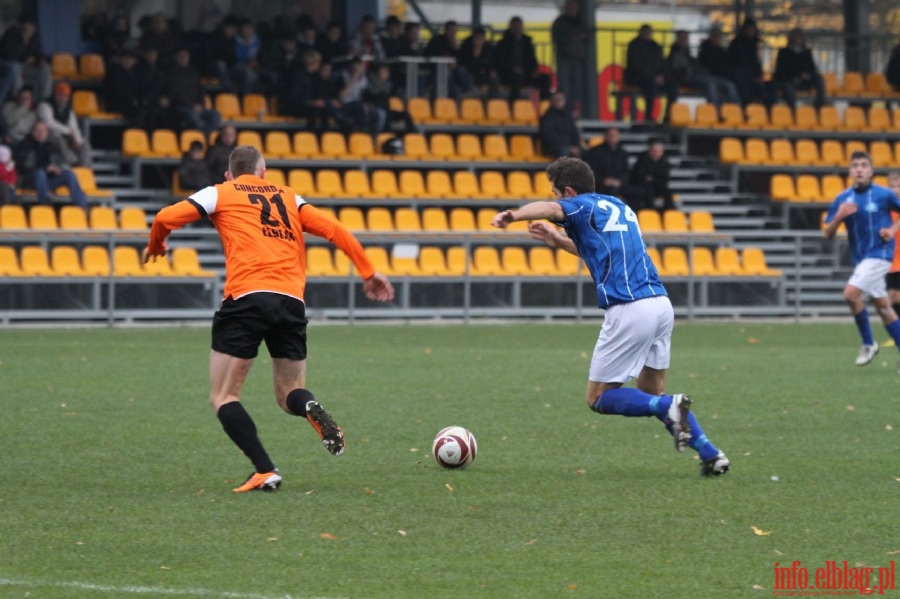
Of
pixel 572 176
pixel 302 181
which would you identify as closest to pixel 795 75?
pixel 302 181

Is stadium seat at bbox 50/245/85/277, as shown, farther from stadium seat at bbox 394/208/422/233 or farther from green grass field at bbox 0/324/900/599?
stadium seat at bbox 394/208/422/233

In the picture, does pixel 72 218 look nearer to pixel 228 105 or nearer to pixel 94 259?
pixel 94 259

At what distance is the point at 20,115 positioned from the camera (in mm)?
22922

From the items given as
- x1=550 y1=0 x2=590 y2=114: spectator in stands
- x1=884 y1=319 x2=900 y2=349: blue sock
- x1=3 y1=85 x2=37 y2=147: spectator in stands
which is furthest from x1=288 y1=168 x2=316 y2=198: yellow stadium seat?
x1=884 y1=319 x2=900 y2=349: blue sock

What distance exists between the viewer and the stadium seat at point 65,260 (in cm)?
2040

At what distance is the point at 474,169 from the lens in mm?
26781

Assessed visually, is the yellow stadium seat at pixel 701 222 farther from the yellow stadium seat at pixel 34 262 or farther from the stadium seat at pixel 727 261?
the yellow stadium seat at pixel 34 262

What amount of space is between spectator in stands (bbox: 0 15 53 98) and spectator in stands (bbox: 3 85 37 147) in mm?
1292

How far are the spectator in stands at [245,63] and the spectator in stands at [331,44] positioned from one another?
3.85ft

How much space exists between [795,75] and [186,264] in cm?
1457

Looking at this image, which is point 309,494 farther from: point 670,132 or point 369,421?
point 670,132

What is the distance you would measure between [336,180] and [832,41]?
14.3m

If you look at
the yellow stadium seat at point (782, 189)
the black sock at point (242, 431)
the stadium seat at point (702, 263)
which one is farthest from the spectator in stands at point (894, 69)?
the black sock at point (242, 431)

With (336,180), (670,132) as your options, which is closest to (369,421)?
(336,180)
